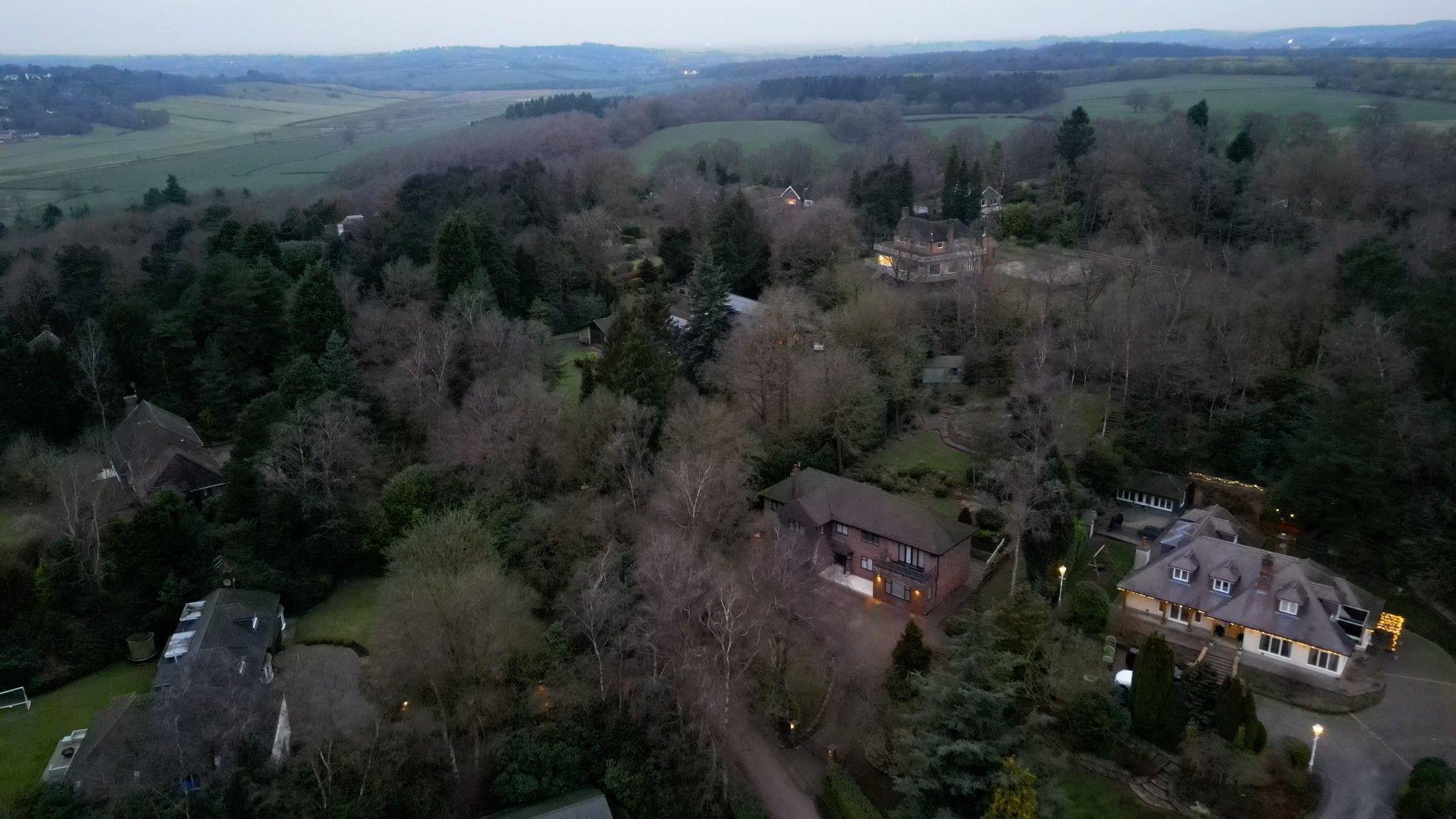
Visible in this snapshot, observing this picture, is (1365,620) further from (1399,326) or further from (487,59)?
(487,59)

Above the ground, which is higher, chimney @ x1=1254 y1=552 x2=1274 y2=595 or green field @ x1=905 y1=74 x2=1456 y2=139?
green field @ x1=905 y1=74 x2=1456 y2=139

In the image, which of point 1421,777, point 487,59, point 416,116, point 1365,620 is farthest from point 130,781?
point 487,59

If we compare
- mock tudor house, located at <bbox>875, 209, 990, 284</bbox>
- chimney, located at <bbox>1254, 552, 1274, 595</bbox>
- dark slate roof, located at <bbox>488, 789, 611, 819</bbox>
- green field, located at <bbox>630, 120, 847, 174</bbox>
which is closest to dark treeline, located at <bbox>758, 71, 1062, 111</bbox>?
green field, located at <bbox>630, 120, 847, 174</bbox>

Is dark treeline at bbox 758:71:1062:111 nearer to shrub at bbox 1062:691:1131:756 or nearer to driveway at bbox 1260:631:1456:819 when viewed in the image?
driveway at bbox 1260:631:1456:819

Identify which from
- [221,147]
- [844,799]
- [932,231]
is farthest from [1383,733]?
[221,147]

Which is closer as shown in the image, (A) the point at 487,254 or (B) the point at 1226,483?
(B) the point at 1226,483

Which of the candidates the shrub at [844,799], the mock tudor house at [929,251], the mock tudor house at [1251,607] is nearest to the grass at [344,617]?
the shrub at [844,799]
